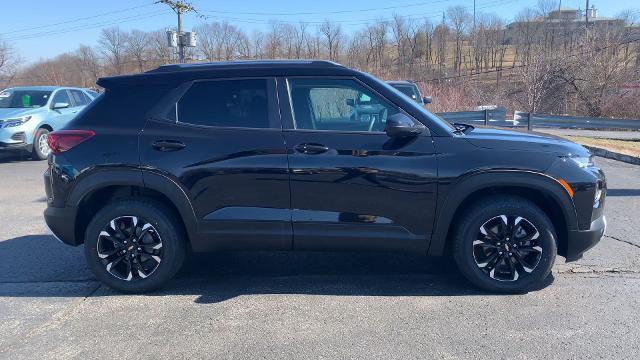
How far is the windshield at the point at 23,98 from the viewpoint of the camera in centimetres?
1252

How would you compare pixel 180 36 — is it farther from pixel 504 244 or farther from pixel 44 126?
pixel 504 244

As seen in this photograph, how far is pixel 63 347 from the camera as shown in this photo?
3363 mm

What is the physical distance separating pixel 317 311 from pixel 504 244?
1.61 meters

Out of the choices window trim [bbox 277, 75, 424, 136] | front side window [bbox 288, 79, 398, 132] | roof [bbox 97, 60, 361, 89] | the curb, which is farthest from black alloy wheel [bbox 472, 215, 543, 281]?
the curb

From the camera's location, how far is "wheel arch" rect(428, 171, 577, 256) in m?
3.89

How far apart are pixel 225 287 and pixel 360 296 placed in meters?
1.20

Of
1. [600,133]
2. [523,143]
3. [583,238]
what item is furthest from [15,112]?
[600,133]

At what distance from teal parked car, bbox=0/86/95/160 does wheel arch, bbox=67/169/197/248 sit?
26.2 ft

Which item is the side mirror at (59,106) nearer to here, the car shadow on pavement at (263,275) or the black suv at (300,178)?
the car shadow on pavement at (263,275)

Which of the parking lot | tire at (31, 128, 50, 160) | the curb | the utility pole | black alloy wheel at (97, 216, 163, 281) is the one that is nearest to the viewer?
the parking lot

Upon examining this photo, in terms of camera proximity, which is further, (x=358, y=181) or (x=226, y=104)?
(x=226, y=104)

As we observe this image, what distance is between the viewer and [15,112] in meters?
11.9

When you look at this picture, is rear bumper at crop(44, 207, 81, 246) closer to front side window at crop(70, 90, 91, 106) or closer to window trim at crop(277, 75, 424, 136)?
window trim at crop(277, 75, 424, 136)

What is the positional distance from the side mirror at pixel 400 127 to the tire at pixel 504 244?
810 mm
